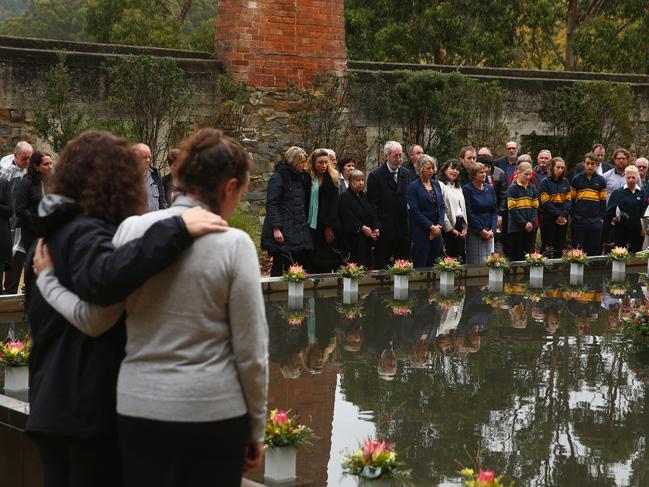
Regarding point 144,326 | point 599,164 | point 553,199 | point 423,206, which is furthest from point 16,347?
point 599,164

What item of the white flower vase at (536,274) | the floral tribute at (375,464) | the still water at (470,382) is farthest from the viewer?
the white flower vase at (536,274)

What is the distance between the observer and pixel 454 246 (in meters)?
15.1

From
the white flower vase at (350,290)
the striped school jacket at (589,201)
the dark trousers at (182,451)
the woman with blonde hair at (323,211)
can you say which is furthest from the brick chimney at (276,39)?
the dark trousers at (182,451)

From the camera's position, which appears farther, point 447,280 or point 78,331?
point 447,280

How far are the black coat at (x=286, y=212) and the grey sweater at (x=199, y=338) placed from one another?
9096mm

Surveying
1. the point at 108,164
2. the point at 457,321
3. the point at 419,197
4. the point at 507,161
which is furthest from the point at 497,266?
the point at 108,164

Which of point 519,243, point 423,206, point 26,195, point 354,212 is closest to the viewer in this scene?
point 26,195

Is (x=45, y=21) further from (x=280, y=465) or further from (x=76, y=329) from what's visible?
(x=76, y=329)

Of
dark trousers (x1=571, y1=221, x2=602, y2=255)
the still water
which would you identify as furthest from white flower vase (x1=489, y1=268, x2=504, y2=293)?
dark trousers (x1=571, y1=221, x2=602, y2=255)

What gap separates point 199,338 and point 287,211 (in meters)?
9.24

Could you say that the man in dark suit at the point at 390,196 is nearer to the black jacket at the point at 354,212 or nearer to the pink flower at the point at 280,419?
the black jacket at the point at 354,212

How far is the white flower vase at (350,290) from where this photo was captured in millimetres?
12477

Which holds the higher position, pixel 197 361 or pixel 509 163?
pixel 197 361

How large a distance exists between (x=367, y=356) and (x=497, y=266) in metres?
4.32
